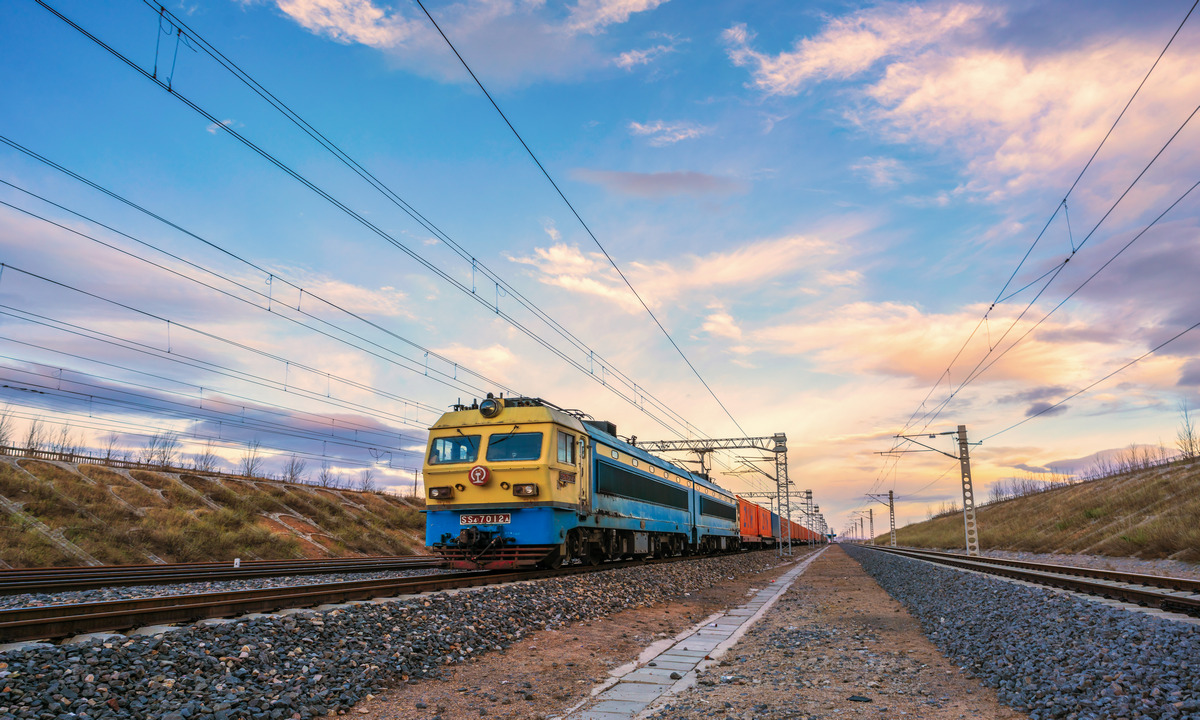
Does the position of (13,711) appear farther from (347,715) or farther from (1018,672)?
(1018,672)

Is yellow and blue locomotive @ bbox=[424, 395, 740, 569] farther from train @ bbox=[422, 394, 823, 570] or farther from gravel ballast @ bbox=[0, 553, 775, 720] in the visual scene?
gravel ballast @ bbox=[0, 553, 775, 720]

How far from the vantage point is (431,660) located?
310 inches

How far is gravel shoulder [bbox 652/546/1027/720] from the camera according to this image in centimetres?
652

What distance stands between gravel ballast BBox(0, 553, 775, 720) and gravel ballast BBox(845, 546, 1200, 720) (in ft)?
20.8

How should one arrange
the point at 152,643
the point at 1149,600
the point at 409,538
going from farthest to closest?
1. the point at 409,538
2. the point at 1149,600
3. the point at 152,643

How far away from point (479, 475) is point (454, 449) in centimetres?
127

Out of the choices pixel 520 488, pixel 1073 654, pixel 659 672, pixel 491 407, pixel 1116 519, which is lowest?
pixel 659 672

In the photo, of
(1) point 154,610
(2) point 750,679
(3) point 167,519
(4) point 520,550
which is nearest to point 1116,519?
(4) point 520,550

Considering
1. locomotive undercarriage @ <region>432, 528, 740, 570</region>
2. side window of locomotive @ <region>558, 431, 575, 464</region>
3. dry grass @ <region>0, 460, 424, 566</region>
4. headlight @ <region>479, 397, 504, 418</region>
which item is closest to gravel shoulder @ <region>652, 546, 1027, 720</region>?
locomotive undercarriage @ <region>432, 528, 740, 570</region>

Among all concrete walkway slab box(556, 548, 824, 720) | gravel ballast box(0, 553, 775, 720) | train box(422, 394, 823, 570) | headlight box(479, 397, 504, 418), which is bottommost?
concrete walkway slab box(556, 548, 824, 720)

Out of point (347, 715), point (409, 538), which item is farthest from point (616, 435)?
point (409, 538)

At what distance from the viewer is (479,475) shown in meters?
15.3

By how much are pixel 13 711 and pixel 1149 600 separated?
13399 millimetres

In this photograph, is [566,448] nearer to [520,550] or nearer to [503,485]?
[503,485]
